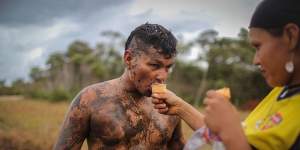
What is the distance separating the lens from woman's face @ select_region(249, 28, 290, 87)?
2.09 m

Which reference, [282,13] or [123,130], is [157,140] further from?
[282,13]

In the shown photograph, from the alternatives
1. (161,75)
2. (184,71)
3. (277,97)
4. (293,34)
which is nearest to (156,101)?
(161,75)

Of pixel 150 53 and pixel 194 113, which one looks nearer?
pixel 194 113

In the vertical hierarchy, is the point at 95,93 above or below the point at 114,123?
above

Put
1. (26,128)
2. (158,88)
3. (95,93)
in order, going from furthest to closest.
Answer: (26,128), (95,93), (158,88)

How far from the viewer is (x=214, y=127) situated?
2.06 metres

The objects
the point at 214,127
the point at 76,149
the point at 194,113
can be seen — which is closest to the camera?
the point at 214,127

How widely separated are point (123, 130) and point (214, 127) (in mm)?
1763

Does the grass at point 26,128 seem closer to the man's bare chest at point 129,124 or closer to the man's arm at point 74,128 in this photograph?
the man's bare chest at point 129,124

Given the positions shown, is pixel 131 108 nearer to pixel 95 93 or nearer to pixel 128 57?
pixel 95 93

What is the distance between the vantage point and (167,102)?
3.34 meters

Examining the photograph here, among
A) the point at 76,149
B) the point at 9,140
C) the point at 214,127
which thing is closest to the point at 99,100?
the point at 76,149

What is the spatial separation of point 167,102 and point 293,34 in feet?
4.74

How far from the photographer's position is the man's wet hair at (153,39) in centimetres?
372
